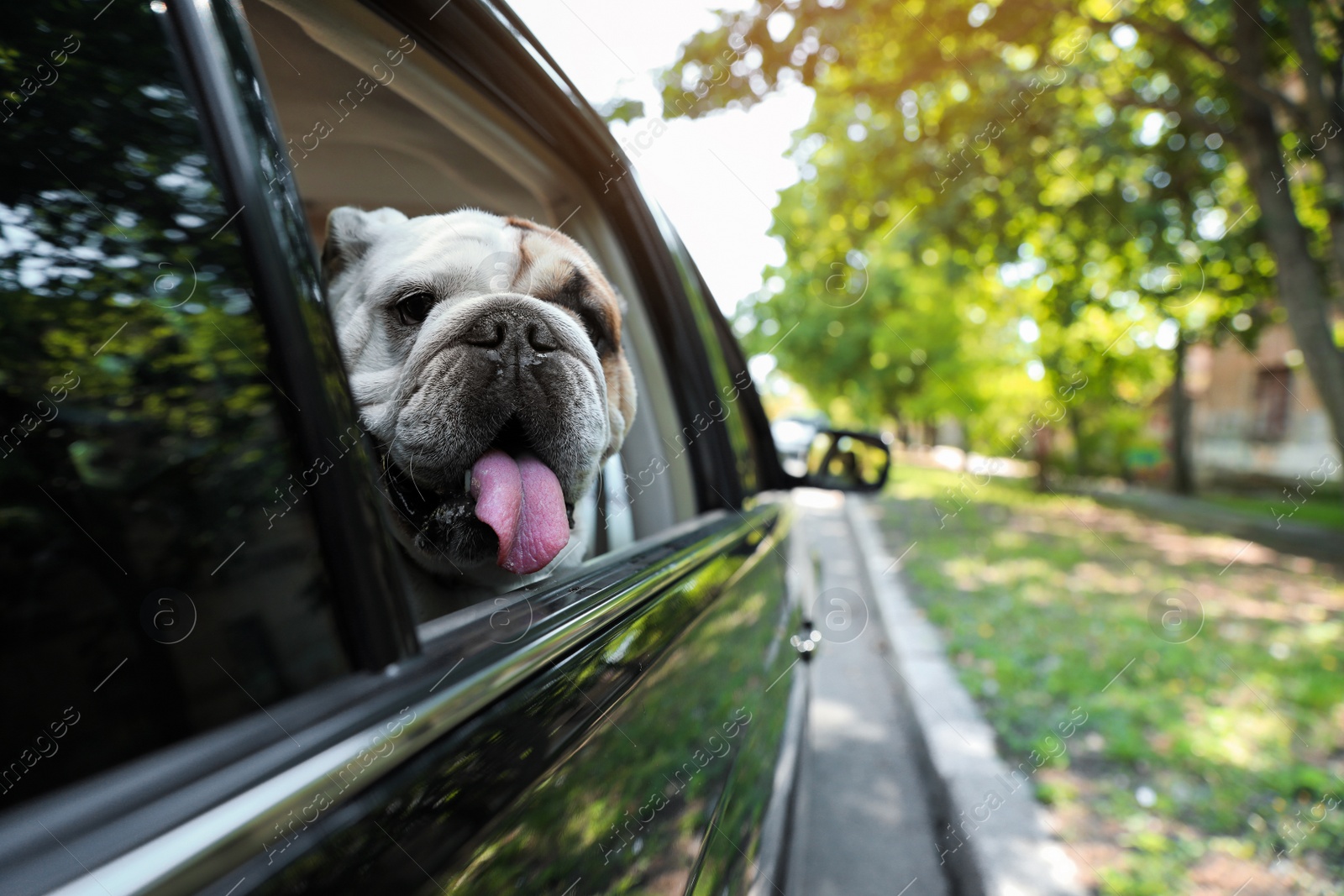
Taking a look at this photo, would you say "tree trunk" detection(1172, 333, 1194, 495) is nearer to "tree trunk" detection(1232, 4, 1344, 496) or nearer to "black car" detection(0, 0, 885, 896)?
"tree trunk" detection(1232, 4, 1344, 496)

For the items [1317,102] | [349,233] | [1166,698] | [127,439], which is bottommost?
[1166,698]

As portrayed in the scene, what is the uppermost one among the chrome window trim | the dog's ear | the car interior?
the car interior

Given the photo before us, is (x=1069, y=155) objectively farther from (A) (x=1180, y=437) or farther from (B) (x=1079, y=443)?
(B) (x=1079, y=443)

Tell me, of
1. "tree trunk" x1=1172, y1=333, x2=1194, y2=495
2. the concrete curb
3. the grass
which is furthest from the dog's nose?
"tree trunk" x1=1172, y1=333, x2=1194, y2=495

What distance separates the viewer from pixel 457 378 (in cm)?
82

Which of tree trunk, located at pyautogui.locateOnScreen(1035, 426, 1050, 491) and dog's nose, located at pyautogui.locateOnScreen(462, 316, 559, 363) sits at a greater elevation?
dog's nose, located at pyautogui.locateOnScreen(462, 316, 559, 363)

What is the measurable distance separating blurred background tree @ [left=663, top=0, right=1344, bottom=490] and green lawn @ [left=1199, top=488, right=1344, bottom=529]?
3654 mm

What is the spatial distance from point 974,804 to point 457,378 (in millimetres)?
3345

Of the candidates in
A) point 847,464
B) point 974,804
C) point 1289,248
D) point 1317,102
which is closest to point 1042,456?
point 1289,248

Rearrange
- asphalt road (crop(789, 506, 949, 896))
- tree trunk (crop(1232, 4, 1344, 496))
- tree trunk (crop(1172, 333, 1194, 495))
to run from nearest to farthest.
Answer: asphalt road (crop(789, 506, 949, 896)) < tree trunk (crop(1232, 4, 1344, 496)) < tree trunk (crop(1172, 333, 1194, 495))

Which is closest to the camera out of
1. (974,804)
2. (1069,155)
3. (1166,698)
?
(974,804)

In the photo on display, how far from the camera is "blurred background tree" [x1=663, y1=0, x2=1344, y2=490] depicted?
20.6ft

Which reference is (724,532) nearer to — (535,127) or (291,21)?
(535,127)

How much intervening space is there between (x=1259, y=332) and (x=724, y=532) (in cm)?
1504
